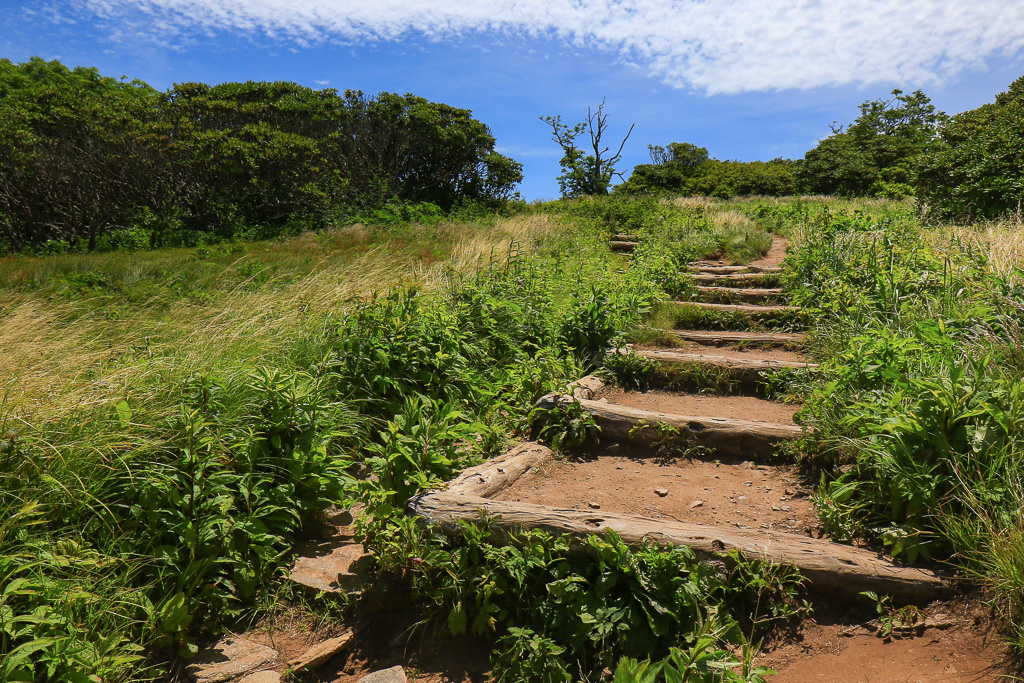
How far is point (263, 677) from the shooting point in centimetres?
239

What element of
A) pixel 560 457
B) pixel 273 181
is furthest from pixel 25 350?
pixel 273 181

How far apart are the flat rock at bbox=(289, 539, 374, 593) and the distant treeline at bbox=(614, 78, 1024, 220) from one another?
1019cm

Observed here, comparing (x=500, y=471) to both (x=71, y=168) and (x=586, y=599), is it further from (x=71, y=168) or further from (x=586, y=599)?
(x=71, y=168)

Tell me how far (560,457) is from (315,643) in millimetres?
1889

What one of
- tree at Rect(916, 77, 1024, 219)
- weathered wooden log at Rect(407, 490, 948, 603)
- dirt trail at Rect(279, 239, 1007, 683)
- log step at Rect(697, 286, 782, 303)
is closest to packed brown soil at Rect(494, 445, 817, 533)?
dirt trail at Rect(279, 239, 1007, 683)

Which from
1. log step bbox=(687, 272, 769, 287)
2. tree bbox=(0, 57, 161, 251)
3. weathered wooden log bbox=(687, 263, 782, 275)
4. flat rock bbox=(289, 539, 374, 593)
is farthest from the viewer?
tree bbox=(0, 57, 161, 251)

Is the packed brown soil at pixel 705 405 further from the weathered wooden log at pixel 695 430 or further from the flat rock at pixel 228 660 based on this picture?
the flat rock at pixel 228 660

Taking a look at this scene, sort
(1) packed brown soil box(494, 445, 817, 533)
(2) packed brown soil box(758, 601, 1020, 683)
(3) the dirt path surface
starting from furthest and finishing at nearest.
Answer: (3) the dirt path surface → (1) packed brown soil box(494, 445, 817, 533) → (2) packed brown soil box(758, 601, 1020, 683)

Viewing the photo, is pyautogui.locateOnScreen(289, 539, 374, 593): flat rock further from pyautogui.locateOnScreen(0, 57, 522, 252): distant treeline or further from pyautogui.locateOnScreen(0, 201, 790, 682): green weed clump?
pyautogui.locateOnScreen(0, 57, 522, 252): distant treeline

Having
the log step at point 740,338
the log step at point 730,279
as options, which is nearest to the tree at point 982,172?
the log step at point 730,279

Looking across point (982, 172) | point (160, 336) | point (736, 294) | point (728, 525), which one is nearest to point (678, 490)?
point (728, 525)

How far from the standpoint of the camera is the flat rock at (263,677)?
2.38 meters

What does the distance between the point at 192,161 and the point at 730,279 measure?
43.4 ft

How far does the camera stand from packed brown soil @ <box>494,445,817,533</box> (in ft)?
10.1
